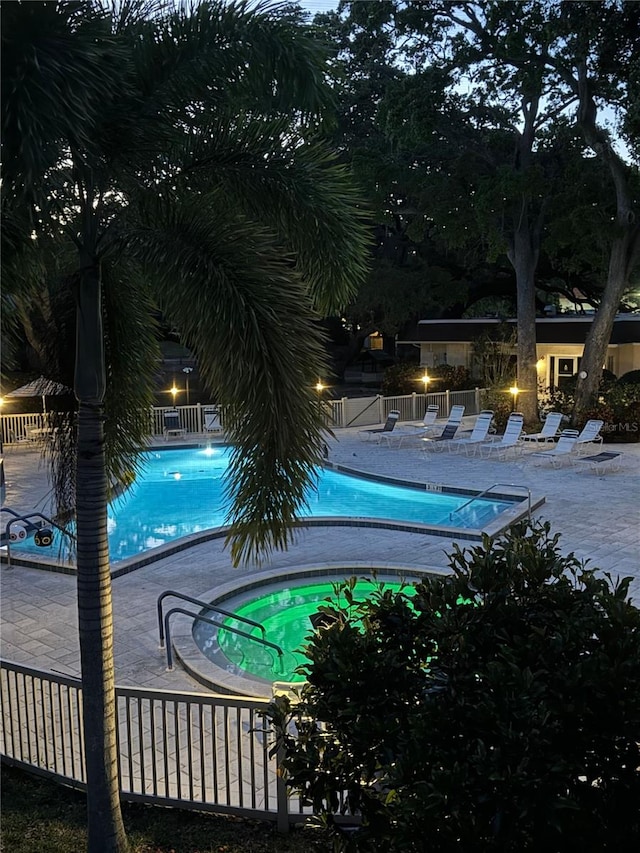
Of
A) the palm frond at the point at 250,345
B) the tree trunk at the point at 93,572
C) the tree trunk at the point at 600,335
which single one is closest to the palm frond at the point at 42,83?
the palm frond at the point at 250,345

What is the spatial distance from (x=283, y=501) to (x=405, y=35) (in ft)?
60.6

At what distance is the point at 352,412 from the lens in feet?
78.1

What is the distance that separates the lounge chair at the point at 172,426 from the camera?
21.1 m

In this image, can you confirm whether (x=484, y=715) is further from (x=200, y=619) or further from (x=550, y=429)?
(x=550, y=429)

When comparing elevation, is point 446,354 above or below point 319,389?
above

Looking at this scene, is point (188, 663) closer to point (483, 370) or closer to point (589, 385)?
point (589, 385)

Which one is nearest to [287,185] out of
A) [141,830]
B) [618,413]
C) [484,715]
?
[484,715]

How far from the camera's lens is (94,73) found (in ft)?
11.8

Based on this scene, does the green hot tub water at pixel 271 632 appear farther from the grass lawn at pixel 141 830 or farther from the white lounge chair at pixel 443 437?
the white lounge chair at pixel 443 437

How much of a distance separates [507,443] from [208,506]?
24.9 feet

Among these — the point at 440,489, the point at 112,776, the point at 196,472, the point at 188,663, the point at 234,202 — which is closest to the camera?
the point at 112,776

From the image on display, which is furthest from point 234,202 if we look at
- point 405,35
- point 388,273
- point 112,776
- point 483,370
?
point 388,273

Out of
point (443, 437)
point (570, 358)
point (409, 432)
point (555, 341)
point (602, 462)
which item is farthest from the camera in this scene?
point (570, 358)

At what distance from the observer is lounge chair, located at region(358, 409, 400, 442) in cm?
2120
